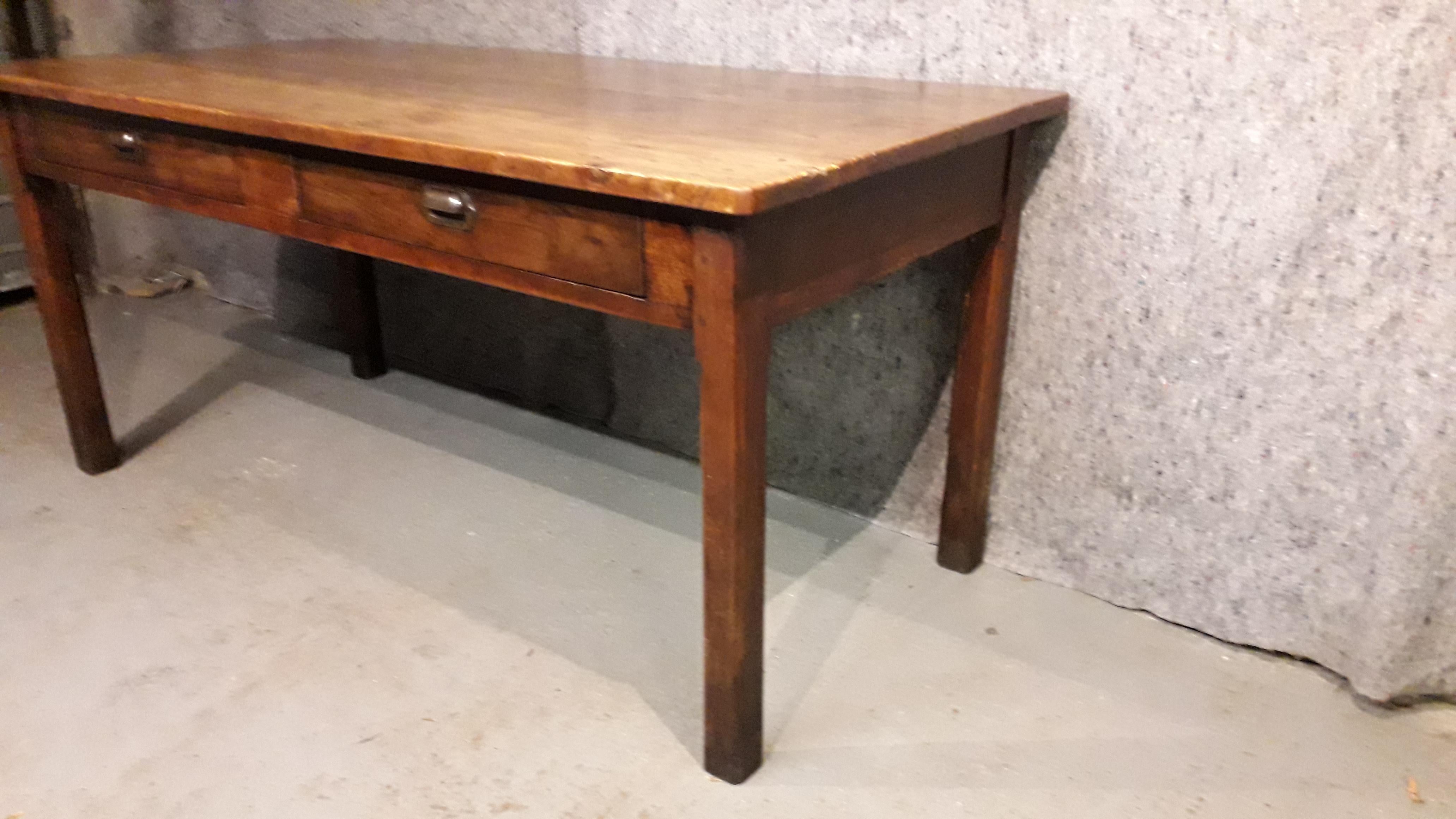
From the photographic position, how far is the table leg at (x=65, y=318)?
158cm

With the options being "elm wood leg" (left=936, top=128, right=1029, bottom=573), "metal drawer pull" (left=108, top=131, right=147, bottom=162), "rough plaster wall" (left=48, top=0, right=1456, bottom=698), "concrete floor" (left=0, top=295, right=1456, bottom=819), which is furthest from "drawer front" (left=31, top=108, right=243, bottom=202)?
"elm wood leg" (left=936, top=128, right=1029, bottom=573)

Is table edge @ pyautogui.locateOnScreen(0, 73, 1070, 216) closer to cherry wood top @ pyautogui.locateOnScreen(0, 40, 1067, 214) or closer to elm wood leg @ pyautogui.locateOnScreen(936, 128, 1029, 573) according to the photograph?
cherry wood top @ pyautogui.locateOnScreen(0, 40, 1067, 214)

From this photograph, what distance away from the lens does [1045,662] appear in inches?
49.4

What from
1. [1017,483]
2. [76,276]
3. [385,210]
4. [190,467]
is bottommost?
[190,467]

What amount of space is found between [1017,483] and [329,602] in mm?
941

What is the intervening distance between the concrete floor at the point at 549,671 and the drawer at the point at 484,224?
52 centimetres

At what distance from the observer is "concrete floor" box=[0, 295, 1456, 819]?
41.9 inches

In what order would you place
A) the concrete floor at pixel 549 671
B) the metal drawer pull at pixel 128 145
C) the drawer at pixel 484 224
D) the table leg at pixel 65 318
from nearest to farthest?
the drawer at pixel 484 224
the concrete floor at pixel 549 671
the metal drawer pull at pixel 128 145
the table leg at pixel 65 318

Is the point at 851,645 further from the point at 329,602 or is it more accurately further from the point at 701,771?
the point at 329,602

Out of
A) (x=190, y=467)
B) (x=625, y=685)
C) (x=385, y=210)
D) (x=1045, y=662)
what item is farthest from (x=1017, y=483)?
(x=190, y=467)

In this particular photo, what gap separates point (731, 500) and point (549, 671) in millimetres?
428

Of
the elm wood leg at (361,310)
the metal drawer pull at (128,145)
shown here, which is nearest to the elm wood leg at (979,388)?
the metal drawer pull at (128,145)

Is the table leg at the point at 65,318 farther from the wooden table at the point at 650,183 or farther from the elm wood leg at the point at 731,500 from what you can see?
the elm wood leg at the point at 731,500

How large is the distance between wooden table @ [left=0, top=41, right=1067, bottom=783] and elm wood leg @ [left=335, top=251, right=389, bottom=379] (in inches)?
20.7
